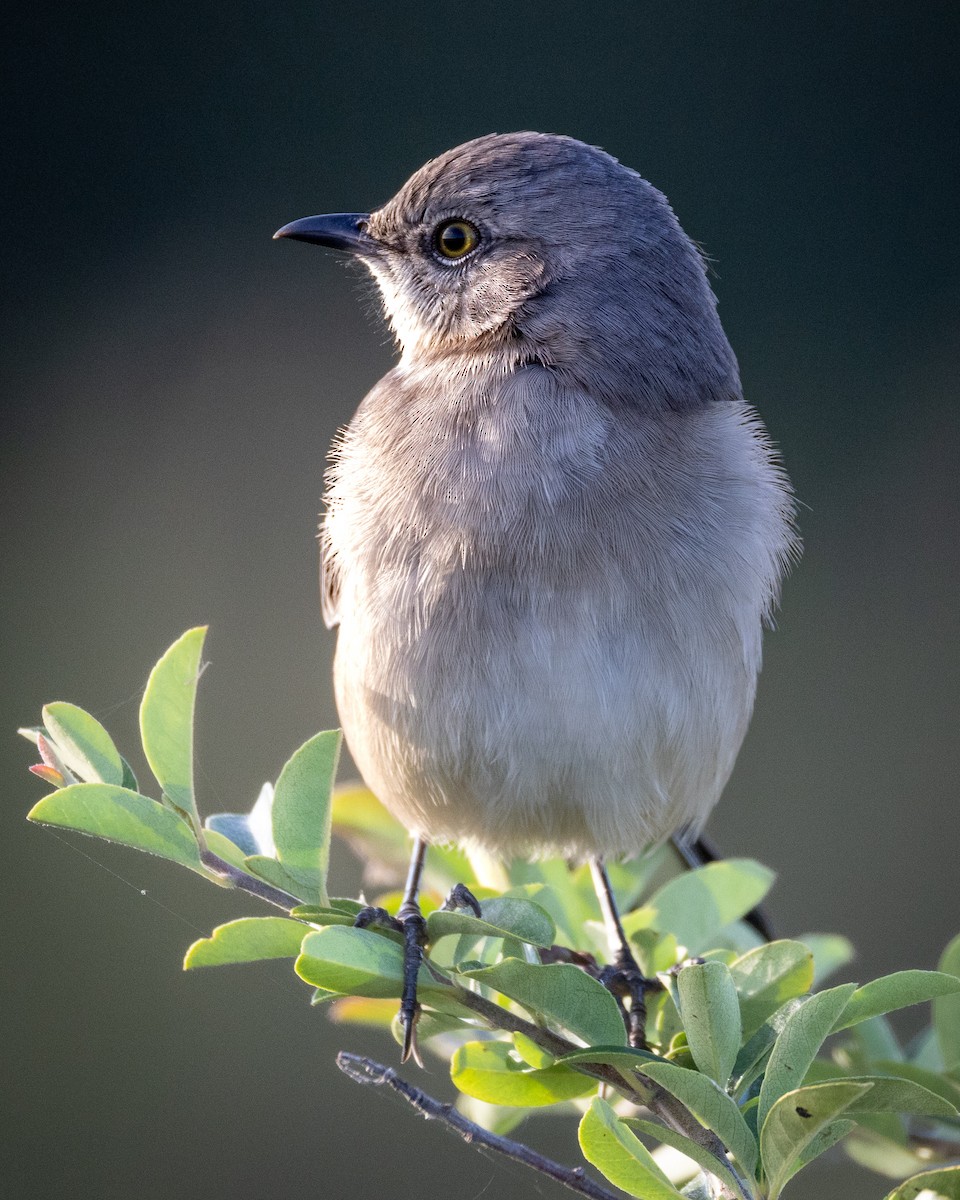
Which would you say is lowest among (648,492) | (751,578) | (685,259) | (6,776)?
(6,776)

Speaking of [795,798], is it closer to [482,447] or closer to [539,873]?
[539,873]

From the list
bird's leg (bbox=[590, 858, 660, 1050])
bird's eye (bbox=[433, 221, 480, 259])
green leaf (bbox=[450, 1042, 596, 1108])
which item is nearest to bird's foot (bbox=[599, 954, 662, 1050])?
bird's leg (bbox=[590, 858, 660, 1050])

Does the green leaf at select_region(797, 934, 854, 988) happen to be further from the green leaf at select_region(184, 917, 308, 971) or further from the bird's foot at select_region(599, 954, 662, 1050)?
the green leaf at select_region(184, 917, 308, 971)

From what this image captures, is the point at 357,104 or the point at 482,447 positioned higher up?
the point at 357,104

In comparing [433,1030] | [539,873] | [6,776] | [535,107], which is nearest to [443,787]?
[539,873]

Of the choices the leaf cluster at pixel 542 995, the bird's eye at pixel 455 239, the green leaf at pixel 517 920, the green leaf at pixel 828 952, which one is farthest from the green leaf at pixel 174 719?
the bird's eye at pixel 455 239

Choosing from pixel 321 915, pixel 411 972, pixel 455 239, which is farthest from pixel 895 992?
pixel 455 239

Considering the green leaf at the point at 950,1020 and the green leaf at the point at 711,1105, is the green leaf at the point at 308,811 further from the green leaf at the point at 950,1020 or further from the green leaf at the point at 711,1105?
the green leaf at the point at 950,1020

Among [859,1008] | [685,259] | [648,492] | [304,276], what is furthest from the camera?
[304,276]
